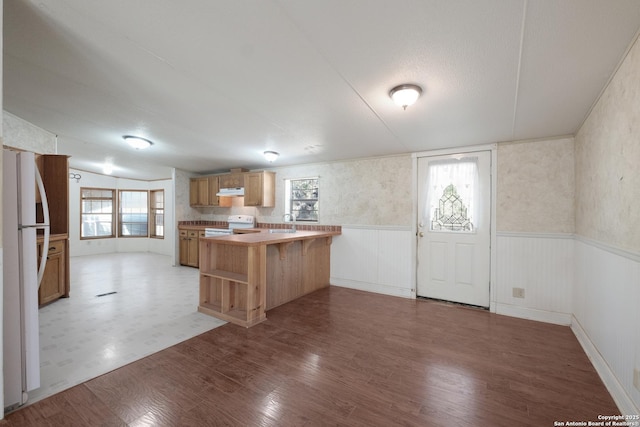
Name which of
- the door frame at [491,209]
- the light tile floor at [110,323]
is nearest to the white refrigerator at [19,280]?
the light tile floor at [110,323]

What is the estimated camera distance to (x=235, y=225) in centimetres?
592

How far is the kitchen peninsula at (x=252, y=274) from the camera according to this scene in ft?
9.91

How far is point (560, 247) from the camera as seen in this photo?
3.13 meters

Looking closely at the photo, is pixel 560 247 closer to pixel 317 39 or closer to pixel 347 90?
pixel 347 90

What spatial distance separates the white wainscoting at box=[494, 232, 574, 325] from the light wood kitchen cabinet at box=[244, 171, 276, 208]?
3972 millimetres

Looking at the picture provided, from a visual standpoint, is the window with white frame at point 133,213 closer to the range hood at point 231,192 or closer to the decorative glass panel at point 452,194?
the range hood at point 231,192

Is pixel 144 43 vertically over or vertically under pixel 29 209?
over

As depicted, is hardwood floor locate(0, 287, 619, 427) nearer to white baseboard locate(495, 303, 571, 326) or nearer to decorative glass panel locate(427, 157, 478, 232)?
white baseboard locate(495, 303, 571, 326)

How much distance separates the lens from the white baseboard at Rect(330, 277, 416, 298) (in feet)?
13.6

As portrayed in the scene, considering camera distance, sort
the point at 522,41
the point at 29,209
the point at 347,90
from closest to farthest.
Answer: the point at 522,41
the point at 29,209
the point at 347,90

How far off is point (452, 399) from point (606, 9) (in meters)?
2.38

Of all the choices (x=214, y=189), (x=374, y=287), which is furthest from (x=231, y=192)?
(x=374, y=287)

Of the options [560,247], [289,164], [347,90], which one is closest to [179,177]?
[289,164]

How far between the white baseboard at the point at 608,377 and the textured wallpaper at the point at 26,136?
6.09 m
